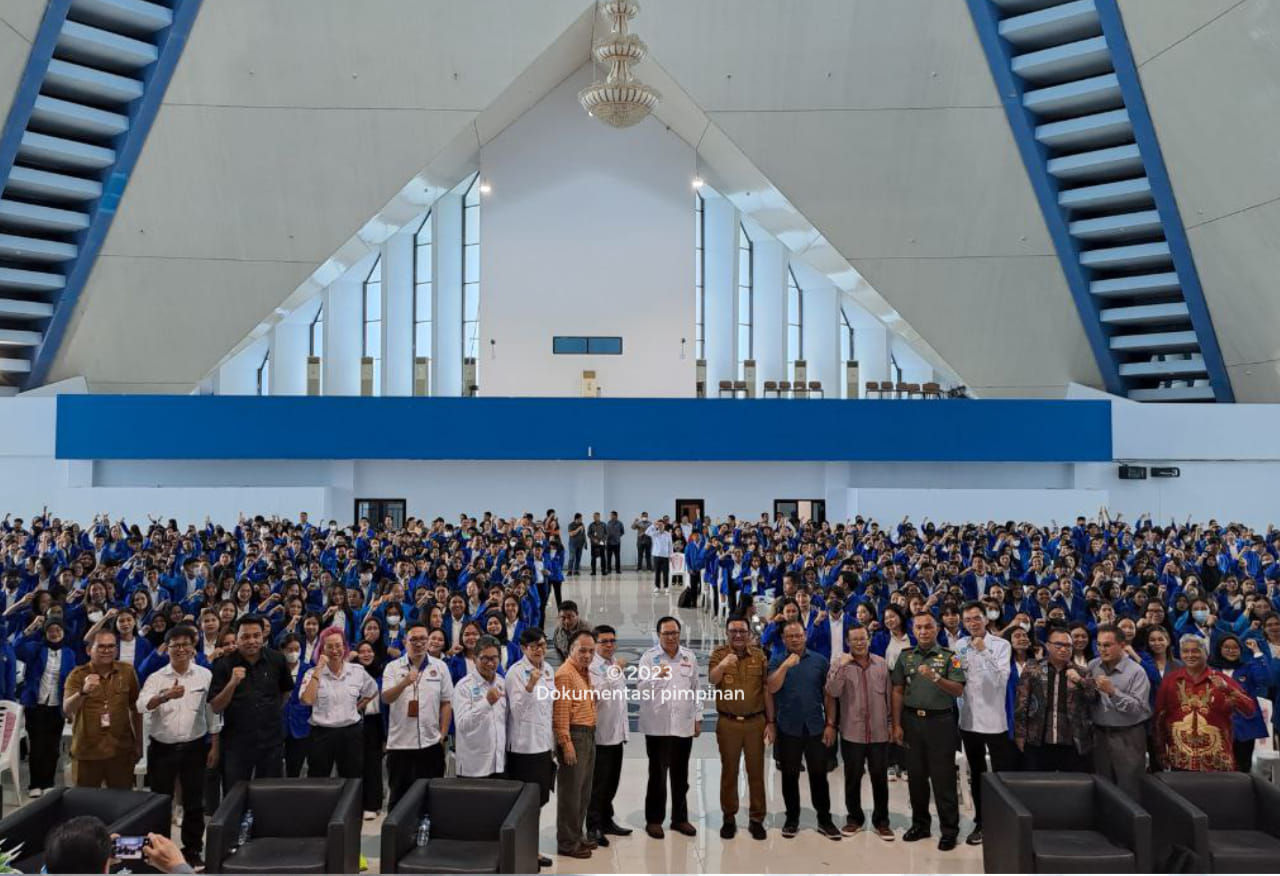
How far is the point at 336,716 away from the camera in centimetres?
673

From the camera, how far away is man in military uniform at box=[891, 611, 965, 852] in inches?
266

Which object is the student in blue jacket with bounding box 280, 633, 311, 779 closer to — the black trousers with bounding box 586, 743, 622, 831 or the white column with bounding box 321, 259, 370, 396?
Answer: the black trousers with bounding box 586, 743, 622, 831

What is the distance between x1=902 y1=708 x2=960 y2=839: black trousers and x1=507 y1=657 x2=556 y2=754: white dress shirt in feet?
7.71

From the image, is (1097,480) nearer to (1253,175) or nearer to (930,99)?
(1253,175)

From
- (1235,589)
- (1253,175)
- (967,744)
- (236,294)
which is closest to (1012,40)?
(1253,175)

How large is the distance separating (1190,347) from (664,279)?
40.8ft

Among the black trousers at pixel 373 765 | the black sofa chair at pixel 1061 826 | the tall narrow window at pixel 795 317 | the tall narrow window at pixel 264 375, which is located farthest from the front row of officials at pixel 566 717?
the tall narrow window at pixel 264 375

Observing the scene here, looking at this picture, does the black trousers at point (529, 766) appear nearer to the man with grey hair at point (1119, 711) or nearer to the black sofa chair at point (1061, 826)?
the black sofa chair at point (1061, 826)

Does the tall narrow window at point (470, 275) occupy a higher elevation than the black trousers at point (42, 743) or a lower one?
higher

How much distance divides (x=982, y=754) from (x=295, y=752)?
457 centimetres

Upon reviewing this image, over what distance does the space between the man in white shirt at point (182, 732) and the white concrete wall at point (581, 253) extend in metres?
19.7

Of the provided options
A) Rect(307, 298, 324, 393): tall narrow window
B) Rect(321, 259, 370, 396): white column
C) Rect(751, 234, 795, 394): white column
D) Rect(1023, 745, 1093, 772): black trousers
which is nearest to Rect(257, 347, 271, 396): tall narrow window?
Rect(307, 298, 324, 393): tall narrow window

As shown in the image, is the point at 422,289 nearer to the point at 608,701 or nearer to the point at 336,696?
the point at 336,696

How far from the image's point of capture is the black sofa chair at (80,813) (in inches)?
196
